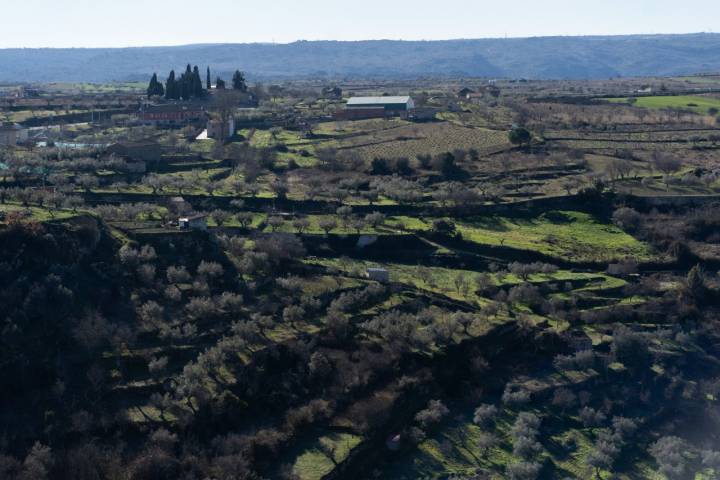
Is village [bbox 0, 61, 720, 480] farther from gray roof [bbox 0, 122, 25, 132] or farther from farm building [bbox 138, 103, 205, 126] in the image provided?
farm building [bbox 138, 103, 205, 126]

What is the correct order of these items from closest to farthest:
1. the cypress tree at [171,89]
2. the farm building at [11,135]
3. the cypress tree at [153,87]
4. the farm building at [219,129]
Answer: the farm building at [11,135] < the farm building at [219,129] < the cypress tree at [171,89] < the cypress tree at [153,87]

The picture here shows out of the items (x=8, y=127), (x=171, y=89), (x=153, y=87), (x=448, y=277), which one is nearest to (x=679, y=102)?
(x=171, y=89)

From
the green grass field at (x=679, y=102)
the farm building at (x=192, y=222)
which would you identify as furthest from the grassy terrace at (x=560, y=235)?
the green grass field at (x=679, y=102)

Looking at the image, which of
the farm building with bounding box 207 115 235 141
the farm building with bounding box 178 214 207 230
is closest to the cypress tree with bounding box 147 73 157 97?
the farm building with bounding box 207 115 235 141

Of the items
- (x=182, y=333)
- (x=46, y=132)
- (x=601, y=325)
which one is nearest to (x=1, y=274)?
(x=182, y=333)

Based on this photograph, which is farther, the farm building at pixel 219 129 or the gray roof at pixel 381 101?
the gray roof at pixel 381 101

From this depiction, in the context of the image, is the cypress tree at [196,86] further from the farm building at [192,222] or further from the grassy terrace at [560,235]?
the farm building at [192,222]

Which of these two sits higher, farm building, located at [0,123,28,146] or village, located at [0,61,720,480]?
farm building, located at [0,123,28,146]
